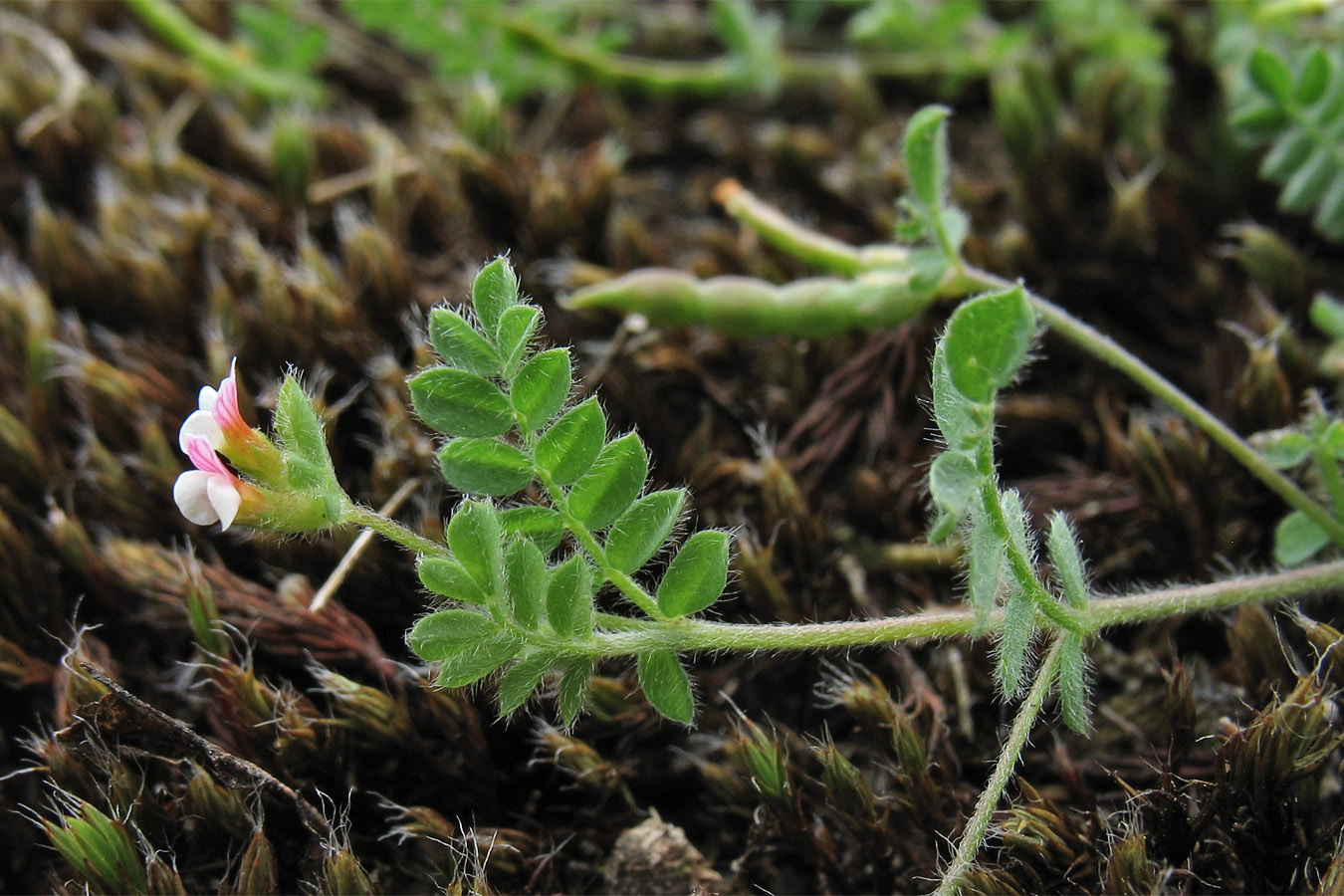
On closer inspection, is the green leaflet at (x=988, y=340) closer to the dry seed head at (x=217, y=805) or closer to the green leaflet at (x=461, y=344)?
the green leaflet at (x=461, y=344)

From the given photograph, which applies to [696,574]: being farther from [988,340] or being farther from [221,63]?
[221,63]

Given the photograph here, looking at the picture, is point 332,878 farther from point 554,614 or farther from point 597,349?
point 597,349

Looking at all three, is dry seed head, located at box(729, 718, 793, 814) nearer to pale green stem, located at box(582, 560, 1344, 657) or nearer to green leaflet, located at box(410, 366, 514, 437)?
pale green stem, located at box(582, 560, 1344, 657)

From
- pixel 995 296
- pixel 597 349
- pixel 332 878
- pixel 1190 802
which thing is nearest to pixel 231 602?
pixel 332 878

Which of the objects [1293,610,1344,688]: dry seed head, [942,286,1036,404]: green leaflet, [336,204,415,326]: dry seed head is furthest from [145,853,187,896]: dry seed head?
[1293,610,1344,688]: dry seed head

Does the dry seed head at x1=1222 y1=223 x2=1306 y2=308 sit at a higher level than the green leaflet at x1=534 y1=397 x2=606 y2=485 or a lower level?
lower

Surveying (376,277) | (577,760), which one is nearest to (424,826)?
(577,760)
